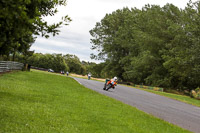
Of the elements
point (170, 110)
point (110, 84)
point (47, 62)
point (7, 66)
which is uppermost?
point (47, 62)

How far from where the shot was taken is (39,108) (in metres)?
9.12

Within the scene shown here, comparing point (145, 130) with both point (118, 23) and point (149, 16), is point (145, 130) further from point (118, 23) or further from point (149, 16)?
point (118, 23)

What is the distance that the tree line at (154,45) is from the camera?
41.9 meters

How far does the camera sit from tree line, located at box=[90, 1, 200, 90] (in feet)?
137

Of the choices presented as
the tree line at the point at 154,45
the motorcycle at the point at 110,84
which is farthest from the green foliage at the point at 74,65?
the motorcycle at the point at 110,84

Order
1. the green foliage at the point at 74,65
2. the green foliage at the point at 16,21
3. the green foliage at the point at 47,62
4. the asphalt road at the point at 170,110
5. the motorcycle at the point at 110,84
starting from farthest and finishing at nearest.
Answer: the green foliage at the point at 74,65, the green foliage at the point at 47,62, the motorcycle at the point at 110,84, the asphalt road at the point at 170,110, the green foliage at the point at 16,21

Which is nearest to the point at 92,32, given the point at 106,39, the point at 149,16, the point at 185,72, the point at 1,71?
the point at 106,39

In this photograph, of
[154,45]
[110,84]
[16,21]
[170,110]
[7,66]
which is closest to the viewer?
[16,21]

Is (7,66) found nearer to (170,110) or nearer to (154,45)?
(170,110)

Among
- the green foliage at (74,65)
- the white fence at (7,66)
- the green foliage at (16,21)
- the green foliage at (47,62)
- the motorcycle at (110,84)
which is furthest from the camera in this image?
the green foliage at (74,65)

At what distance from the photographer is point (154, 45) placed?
55781 millimetres

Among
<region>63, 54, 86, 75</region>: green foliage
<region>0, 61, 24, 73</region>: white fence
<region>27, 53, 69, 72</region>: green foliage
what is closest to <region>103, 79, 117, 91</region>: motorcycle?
<region>0, 61, 24, 73</region>: white fence

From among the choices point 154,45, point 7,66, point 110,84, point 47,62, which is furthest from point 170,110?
point 47,62

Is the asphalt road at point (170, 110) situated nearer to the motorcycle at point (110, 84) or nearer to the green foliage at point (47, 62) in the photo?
the motorcycle at point (110, 84)
